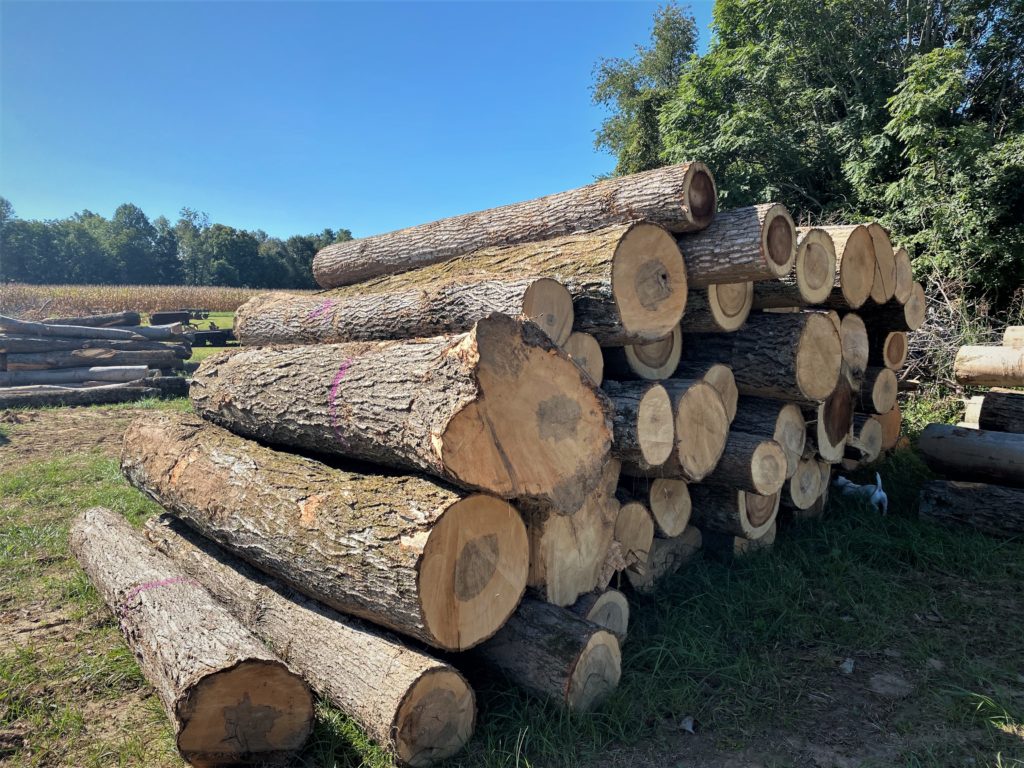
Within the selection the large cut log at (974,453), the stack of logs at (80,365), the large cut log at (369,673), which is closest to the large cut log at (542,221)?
the large cut log at (369,673)

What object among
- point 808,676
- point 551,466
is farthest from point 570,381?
point 808,676

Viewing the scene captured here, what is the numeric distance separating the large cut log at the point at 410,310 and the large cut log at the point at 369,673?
1.55m

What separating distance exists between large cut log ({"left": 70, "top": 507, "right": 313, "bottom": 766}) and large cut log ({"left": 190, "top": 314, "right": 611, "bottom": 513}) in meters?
0.95

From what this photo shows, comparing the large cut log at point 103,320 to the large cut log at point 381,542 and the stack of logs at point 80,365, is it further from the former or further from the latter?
the large cut log at point 381,542

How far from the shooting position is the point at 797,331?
12.9ft

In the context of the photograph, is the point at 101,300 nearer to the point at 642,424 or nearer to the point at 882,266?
the point at 642,424

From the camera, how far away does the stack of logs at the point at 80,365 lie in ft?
33.8

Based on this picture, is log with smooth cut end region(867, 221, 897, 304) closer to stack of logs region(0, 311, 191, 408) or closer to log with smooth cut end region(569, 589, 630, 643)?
log with smooth cut end region(569, 589, 630, 643)

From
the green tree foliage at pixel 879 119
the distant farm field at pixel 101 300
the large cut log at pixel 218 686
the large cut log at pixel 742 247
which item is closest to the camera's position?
the large cut log at pixel 218 686

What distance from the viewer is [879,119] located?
40.8 ft

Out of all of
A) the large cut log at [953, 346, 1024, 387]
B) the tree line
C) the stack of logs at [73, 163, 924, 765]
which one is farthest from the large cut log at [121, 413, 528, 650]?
the tree line

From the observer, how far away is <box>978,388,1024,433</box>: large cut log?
198 inches

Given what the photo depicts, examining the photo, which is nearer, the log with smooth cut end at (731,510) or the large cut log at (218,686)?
the large cut log at (218,686)

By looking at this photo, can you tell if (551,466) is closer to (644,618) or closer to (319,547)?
(319,547)
